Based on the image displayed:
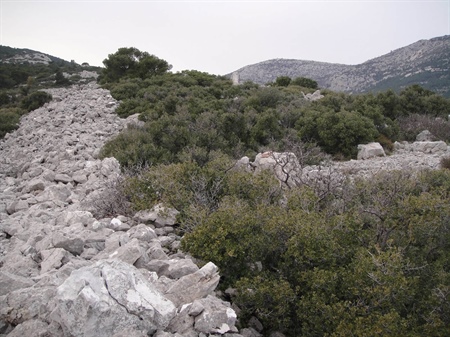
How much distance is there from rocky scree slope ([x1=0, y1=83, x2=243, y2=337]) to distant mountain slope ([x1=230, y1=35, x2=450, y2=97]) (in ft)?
130

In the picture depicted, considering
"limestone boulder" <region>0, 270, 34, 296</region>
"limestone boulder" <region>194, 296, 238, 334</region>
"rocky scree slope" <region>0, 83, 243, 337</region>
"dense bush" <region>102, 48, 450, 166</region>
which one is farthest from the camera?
"dense bush" <region>102, 48, 450, 166</region>

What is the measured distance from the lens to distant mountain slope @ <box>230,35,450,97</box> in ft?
164

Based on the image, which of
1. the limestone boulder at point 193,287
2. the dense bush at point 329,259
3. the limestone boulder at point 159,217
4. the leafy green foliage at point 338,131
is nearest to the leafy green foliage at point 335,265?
the dense bush at point 329,259

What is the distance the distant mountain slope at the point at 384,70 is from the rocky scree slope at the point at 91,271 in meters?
39.6

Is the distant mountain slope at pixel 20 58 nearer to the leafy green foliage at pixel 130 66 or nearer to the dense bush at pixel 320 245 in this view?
the leafy green foliage at pixel 130 66

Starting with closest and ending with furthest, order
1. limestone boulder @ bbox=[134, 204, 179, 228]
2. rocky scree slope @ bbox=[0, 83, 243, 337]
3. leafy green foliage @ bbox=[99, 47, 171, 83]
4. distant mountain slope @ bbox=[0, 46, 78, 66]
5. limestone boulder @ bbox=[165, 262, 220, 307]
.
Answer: rocky scree slope @ bbox=[0, 83, 243, 337] → limestone boulder @ bbox=[165, 262, 220, 307] → limestone boulder @ bbox=[134, 204, 179, 228] → leafy green foliage @ bbox=[99, 47, 171, 83] → distant mountain slope @ bbox=[0, 46, 78, 66]

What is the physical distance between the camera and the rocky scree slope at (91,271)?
342cm

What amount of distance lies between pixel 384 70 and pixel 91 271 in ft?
217

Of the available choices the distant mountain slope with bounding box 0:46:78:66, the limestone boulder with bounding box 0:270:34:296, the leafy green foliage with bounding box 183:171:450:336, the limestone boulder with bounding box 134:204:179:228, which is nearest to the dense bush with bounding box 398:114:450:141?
the leafy green foliage with bounding box 183:171:450:336

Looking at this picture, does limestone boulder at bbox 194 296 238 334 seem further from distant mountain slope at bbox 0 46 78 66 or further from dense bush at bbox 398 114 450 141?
distant mountain slope at bbox 0 46 78 66

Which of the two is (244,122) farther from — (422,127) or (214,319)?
(214,319)

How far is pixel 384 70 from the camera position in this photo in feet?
200

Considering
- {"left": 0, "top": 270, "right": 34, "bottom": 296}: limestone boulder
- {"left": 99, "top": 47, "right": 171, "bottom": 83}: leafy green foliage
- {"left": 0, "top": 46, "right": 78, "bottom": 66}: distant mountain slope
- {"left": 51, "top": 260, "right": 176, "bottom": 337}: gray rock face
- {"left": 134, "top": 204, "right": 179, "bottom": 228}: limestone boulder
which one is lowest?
{"left": 134, "top": 204, "right": 179, "bottom": 228}: limestone boulder

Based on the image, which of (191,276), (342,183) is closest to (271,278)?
(191,276)
